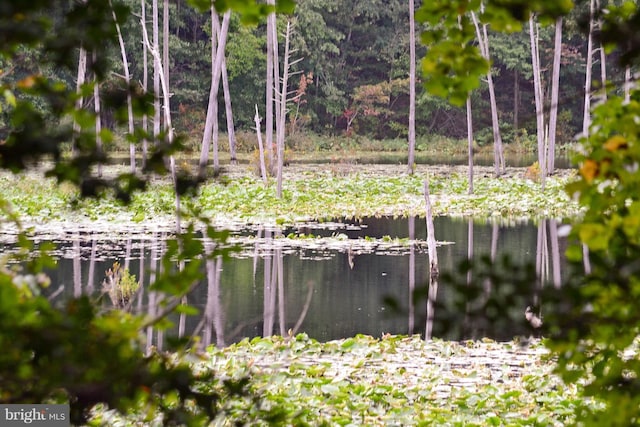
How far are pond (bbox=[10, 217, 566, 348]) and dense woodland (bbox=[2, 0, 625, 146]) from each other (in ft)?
74.8

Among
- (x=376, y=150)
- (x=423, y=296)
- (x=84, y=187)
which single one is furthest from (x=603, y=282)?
(x=376, y=150)

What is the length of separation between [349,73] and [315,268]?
32.9 m

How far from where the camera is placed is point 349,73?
1711 inches

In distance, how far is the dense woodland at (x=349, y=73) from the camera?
38.6m

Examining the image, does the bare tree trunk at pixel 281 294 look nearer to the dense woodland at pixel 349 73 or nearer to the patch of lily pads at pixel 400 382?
the patch of lily pads at pixel 400 382

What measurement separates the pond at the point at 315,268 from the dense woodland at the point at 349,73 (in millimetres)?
22785

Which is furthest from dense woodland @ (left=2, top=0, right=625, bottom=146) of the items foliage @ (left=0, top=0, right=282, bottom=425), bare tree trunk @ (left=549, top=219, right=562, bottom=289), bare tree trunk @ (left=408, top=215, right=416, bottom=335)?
foliage @ (left=0, top=0, right=282, bottom=425)

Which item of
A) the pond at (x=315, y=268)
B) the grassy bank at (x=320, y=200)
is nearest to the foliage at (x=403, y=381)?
the pond at (x=315, y=268)

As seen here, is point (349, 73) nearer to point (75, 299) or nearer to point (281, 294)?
point (281, 294)

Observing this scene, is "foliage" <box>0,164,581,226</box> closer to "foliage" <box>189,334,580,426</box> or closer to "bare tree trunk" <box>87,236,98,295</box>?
"bare tree trunk" <box>87,236,98,295</box>

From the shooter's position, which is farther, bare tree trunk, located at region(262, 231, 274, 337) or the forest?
bare tree trunk, located at region(262, 231, 274, 337)

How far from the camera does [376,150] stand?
41.0 m

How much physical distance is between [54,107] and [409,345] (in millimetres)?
5886

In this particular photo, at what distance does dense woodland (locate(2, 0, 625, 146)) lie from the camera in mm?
38594
